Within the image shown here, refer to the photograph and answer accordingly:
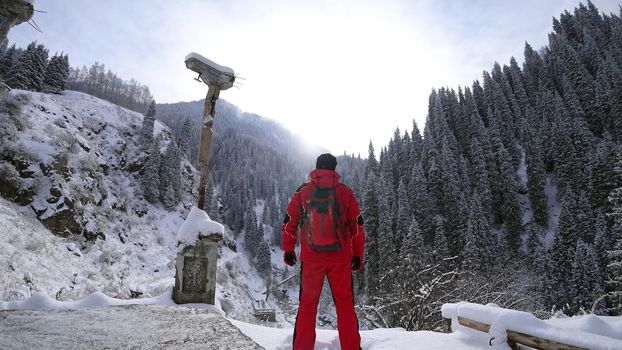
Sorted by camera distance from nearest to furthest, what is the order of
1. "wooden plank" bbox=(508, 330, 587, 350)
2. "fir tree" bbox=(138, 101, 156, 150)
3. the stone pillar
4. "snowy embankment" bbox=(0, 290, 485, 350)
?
1. "wooden plank" bbox=(508, 330, 587, 350)
2. "snowy embankment" bbox=(0, 290, 485, 350)
3. the stone pillar
4. "fir tree" bbox=(138, 101, 156, 150)

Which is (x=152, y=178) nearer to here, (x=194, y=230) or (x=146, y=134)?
(x=146, y=134)

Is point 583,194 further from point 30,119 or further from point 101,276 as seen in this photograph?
point 30,119

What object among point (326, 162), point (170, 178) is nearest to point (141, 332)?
point (326, 162)

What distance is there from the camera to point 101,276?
2262cm

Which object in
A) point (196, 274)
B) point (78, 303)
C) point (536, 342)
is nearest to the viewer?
point (536, 342)

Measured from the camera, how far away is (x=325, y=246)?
11.2ft

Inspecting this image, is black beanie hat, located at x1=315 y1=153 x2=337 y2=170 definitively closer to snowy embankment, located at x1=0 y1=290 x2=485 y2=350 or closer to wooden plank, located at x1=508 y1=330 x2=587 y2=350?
snowy embankment, located at x1=0 y1=290 x2=485 y2=350

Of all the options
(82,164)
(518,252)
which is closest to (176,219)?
(82,164)

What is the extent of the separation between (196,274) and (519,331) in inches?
201

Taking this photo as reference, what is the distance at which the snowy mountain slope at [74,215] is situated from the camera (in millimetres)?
17406

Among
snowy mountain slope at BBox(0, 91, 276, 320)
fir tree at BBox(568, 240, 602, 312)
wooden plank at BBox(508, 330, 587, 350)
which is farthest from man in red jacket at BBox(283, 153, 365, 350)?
fir tree at BBox(568, 240, 602, 312)

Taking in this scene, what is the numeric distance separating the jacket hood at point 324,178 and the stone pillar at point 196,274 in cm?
322

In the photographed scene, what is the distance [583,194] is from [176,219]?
204ft

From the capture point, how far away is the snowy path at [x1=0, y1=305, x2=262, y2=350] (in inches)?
119
